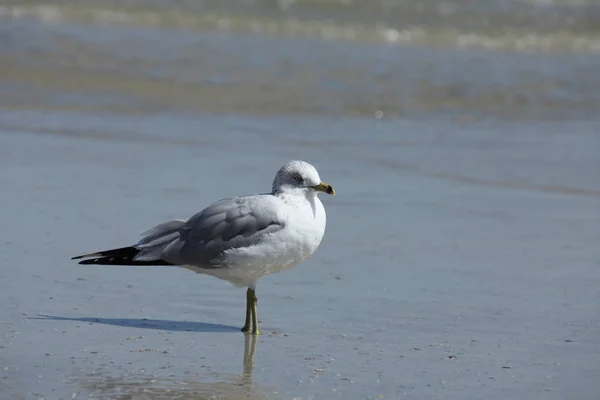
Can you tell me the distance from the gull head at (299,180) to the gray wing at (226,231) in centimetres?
7

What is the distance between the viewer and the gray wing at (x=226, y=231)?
4551mm

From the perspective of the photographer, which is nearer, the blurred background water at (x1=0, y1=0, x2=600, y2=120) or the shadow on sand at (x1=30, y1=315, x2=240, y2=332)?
the shadow on sand at (x1=30, y1=315, x2=240, y2=332)

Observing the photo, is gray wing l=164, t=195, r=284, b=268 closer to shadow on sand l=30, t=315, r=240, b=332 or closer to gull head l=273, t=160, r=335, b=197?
gull head l=273, t=160, r=335, b=197

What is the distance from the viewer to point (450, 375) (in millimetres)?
3992

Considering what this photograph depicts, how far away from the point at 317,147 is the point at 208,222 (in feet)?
11.9

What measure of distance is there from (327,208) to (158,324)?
219 cm

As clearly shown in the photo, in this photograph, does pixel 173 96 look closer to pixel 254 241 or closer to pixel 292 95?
pixel 292 95

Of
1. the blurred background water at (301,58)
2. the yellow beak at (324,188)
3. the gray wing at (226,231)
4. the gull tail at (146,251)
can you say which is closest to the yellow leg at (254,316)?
the gray wing at (226,231)

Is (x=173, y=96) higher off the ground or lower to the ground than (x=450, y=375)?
higher

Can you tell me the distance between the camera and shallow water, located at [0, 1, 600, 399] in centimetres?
405

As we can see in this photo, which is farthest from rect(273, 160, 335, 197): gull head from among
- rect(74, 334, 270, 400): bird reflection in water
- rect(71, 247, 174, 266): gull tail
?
rect(74, 334, 270, 400): bird reflection in water

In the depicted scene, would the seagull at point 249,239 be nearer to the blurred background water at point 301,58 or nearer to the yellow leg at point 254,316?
the yellow leg at point 254,316

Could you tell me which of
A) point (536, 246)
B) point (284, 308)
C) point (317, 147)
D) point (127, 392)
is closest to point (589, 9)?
point (317, 147)

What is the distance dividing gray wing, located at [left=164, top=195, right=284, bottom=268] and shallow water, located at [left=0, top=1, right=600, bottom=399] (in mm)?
255
